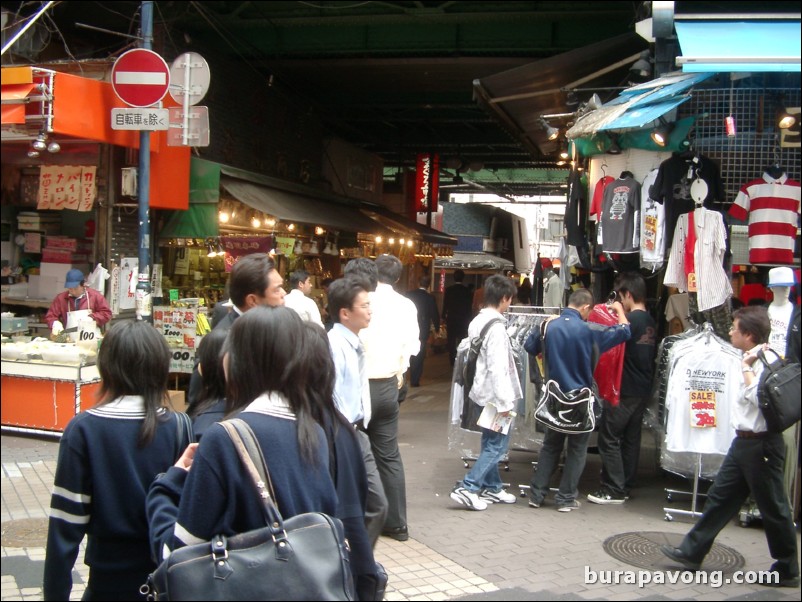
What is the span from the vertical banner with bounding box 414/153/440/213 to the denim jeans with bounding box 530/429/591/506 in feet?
47.6

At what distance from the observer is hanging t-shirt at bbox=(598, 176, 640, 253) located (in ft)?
22.9

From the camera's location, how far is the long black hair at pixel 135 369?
286 centimetres

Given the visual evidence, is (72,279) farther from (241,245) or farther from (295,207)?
(295,207)

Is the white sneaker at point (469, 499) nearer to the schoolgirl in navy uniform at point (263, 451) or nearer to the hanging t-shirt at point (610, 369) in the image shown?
the hanging t-shirt at point (610, 369)

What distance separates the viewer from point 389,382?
5.64m

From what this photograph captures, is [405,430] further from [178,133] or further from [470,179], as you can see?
[470,179]

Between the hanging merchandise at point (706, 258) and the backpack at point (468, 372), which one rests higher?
the hanging merchandise at point (706, 258)

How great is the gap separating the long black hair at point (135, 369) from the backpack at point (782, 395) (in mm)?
3474

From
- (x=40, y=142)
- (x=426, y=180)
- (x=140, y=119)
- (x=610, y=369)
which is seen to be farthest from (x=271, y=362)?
(x=426, y=180)

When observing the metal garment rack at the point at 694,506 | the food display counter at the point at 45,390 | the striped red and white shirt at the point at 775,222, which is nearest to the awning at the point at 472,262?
the food display counter at the point at 45,390

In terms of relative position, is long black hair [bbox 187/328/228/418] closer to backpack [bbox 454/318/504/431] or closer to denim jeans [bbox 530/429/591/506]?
backpack [bbox 454/318/504/431]

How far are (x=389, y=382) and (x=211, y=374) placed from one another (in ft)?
8.24

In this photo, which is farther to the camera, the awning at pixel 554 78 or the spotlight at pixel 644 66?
the awning at pixel 554 78

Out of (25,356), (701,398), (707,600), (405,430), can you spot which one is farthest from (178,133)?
(707,600)
